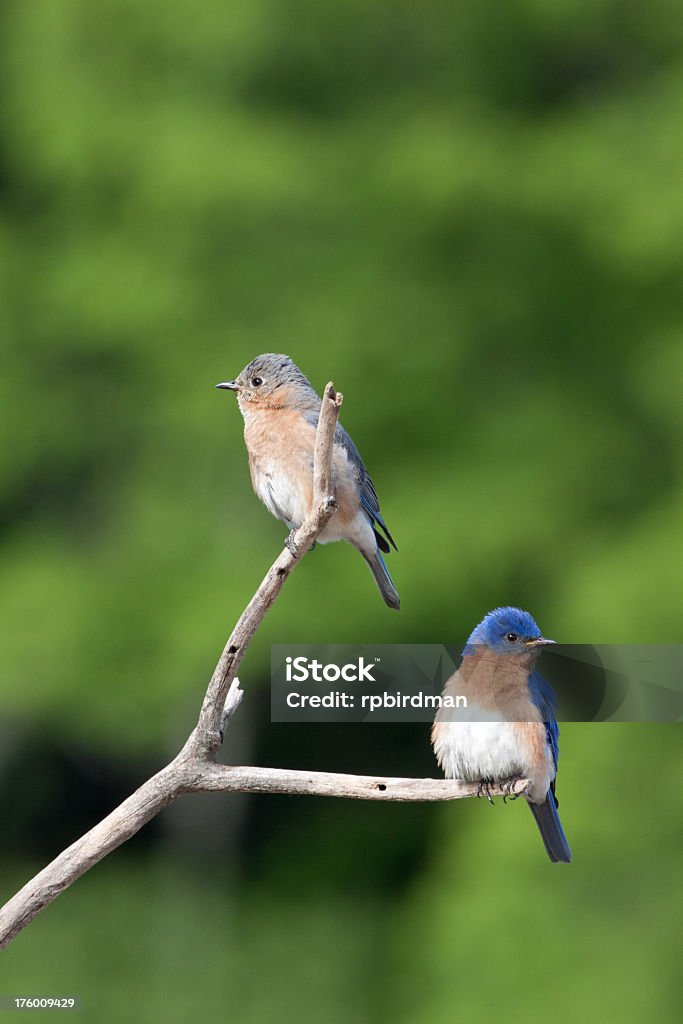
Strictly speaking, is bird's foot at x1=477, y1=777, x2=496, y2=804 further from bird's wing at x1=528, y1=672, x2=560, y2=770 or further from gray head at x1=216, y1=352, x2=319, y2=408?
gray head at x1=216, y1=352, x2=319, y2=408

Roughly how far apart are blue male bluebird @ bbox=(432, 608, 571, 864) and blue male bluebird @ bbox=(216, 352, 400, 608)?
0.76 ft

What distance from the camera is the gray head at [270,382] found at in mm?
1834

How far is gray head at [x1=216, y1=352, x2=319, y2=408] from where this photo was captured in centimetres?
183

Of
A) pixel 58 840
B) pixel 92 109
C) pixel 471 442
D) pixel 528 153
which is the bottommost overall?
pixel 58 840

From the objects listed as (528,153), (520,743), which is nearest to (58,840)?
(528,153)

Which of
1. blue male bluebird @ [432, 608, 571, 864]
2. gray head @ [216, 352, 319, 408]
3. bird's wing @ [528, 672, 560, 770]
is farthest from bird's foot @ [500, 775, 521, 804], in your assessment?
gray head @ [216, 352, 319, 408]

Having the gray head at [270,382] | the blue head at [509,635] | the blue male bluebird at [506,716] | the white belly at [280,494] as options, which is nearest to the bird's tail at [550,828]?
Result: the blue male bluebird at [506,716]

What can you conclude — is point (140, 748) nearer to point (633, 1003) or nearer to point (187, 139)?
point (633, 1003)

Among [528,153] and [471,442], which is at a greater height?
[528,153]

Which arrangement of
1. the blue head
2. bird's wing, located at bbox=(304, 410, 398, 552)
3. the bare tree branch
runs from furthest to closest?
bird's wing, located at bbox=(304, 410, 398, 552)
the blue head
the bare tree branch

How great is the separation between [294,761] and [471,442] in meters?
1.73

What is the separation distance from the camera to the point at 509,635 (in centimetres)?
159

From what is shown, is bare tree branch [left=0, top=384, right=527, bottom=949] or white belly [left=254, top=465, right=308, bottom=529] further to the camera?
white belly [left=254, top=465, right=308, bottom=529]

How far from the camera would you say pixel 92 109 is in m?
6.16
